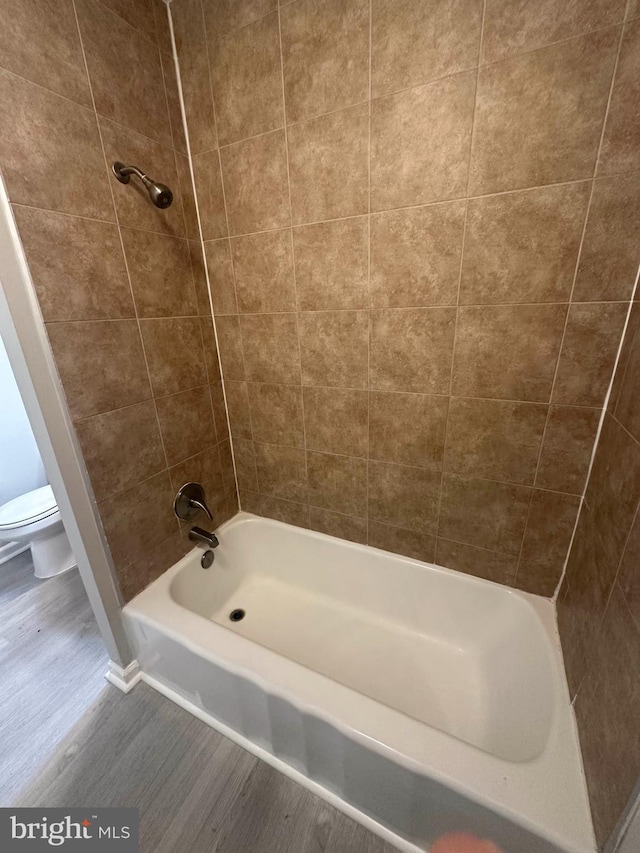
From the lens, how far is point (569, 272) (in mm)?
879

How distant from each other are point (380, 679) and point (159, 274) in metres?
1.72

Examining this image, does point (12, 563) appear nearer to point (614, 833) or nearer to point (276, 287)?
point (276, 287)

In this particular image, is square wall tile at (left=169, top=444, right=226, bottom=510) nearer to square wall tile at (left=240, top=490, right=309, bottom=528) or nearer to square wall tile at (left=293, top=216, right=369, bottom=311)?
square wall tile at (left=240, top=490, right=309, bottom=528)

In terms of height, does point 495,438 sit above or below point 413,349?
below

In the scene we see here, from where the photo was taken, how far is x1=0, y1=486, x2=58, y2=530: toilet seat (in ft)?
5.50

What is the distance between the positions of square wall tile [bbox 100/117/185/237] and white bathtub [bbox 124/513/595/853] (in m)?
1.31

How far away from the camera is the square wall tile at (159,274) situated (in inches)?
43.7

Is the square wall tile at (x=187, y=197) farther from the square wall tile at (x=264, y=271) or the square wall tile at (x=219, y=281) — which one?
the square wall tile at (x=264, y=271)

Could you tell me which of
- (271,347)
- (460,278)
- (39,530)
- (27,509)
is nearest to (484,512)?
(460,278)

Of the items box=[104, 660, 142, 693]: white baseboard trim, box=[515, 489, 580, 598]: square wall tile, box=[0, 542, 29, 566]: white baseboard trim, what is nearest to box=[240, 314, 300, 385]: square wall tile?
box=[515, 489, 580, 598]: square wall tile

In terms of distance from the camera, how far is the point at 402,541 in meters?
1.38

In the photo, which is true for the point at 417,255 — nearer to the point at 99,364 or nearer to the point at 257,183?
the point at 257,183

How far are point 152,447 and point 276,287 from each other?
2.52 ft

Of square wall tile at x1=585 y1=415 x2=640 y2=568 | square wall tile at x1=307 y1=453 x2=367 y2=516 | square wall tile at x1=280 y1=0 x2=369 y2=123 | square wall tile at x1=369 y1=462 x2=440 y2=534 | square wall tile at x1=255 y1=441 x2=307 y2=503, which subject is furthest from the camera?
square wall tile at x1=255 y1=441 x2=307 y2=503
